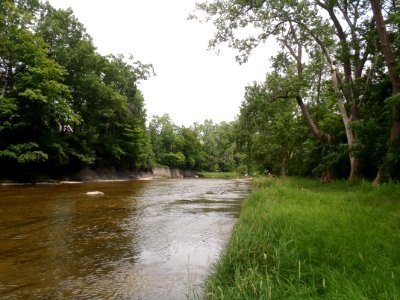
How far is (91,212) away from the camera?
12547 millimetres

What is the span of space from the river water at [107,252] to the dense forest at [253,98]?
24.7ft

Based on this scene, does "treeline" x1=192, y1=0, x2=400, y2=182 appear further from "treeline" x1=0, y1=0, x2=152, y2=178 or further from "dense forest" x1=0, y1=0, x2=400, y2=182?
"treeline" x1=0, y1=0, x2=152, y2=178

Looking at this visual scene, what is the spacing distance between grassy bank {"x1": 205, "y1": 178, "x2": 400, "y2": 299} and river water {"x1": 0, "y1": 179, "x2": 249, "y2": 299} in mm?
763

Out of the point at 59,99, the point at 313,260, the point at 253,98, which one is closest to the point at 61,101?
the point at 59,99

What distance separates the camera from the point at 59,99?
3266 centimetres

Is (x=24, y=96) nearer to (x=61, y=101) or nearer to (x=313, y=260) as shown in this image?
(x=61, y=101)

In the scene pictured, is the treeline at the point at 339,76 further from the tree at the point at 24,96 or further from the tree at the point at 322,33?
the tree at the point at 24,96

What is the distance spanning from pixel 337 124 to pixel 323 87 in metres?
6.94

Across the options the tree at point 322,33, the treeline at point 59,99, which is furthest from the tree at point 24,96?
the tree at point 322,33

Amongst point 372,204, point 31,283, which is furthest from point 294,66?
point 31,283

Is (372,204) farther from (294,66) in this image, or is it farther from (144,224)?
(294,66)

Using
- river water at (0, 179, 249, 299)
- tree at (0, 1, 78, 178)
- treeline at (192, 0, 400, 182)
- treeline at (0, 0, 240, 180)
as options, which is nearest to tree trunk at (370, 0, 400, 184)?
treeline at (192, 0, 400, 182)

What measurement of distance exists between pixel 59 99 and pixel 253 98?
2119 centimetres

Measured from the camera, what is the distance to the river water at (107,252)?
496 cm
